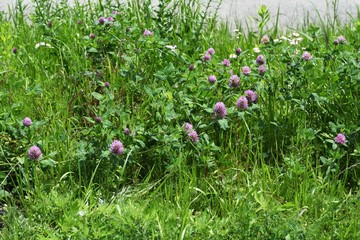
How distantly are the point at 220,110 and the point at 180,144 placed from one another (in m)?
0.26

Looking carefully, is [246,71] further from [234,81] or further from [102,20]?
[102,20]

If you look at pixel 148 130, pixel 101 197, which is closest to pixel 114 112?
pixel 148 130

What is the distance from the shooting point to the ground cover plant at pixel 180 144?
306cm

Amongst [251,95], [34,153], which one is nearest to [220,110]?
[251,95]

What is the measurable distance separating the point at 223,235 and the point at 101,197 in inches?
26.8

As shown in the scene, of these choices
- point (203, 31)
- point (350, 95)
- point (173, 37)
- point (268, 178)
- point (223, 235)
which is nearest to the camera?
point (223, 235)

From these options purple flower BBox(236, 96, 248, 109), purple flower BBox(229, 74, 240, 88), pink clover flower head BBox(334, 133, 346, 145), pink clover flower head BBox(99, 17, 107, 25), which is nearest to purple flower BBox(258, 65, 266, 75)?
purple flower BBox(229, 74, 240, 88)

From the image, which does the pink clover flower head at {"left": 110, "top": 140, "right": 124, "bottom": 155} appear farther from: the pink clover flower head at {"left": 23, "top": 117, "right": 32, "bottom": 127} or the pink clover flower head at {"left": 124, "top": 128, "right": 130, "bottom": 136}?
the pink clover flower head at {"left": 23, "top": 117, "right": 32, "bottom": 127}

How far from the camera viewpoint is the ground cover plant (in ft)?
10.0

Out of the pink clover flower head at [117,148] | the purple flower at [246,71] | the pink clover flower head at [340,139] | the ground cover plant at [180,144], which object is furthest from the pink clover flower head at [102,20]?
the pink clover flower head at [340,139]

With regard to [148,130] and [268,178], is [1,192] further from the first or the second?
[268,178]

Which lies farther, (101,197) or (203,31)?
(203,31)

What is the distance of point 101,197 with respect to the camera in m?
3.41

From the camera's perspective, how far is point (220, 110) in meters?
3.59
